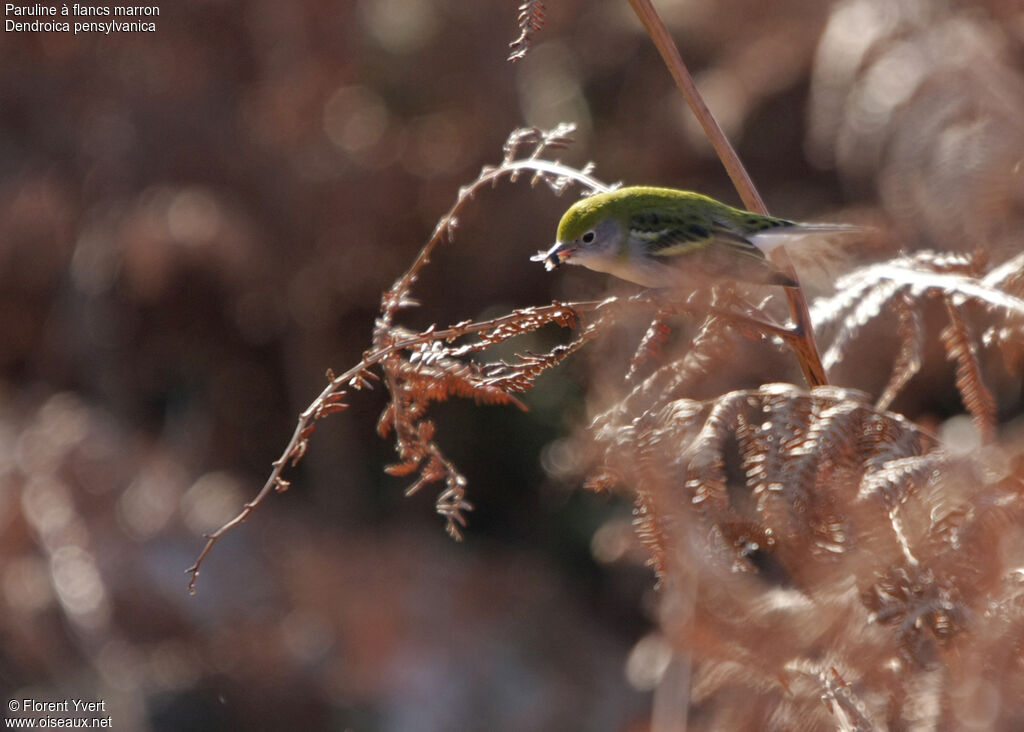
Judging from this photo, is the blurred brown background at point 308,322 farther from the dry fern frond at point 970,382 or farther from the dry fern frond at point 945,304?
the dry fern frond at point 970,382

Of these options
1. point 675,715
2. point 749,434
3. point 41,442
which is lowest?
point 675,715

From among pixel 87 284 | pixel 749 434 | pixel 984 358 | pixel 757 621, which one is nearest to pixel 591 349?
pixel 749 434

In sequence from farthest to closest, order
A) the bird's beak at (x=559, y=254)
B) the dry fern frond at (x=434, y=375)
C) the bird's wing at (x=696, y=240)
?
1. the bird's beak at (x=559, y=254)
2. the bird's wing at (x=696, y=240)
3. the dry fern frond at (x=434, y=375)

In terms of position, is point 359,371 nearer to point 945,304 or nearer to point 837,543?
point 837,543

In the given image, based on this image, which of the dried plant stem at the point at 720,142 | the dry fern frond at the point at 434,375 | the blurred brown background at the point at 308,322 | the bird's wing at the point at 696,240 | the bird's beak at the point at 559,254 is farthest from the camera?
the blurred brown background at the point at 308,322

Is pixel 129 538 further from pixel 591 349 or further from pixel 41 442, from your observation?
pixel 591 349

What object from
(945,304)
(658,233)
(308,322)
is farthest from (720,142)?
(308,322)

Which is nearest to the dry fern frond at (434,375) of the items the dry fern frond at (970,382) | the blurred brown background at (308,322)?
the dry fern frond at (970,382)

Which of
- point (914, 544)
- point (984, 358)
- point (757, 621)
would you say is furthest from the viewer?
point (984, 358)
